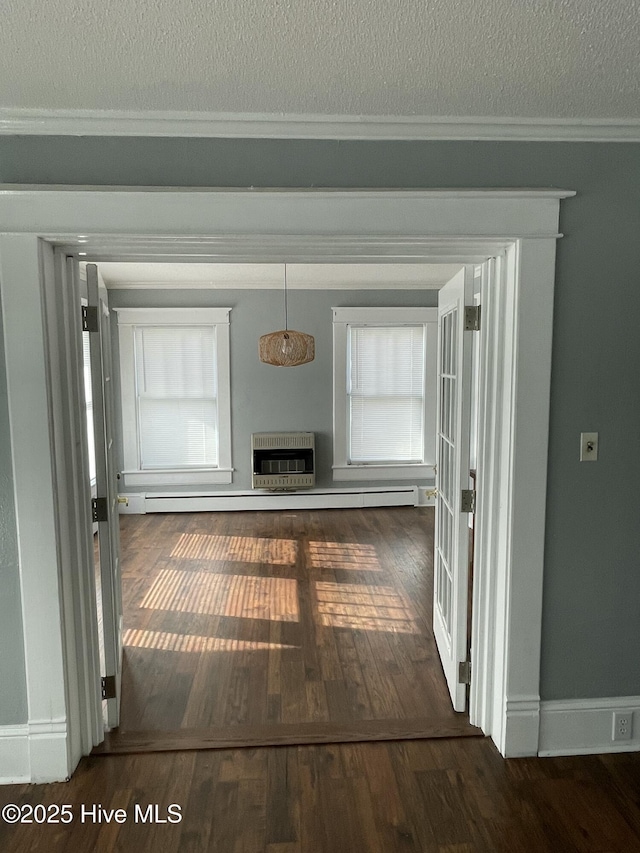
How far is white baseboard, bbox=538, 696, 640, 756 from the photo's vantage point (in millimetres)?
2305

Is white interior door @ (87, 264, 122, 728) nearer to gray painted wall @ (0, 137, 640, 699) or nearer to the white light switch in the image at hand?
gray painted wall @ (0, 137, 640, 699)

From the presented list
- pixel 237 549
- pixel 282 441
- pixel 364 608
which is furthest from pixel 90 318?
pixel 282 441

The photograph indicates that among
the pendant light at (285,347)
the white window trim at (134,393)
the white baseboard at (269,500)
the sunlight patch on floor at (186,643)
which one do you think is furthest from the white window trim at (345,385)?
the sunlight patch on floor at (186,643)

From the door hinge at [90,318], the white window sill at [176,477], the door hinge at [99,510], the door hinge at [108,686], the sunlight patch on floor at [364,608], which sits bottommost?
the sunlight patch on floor at [364,608]

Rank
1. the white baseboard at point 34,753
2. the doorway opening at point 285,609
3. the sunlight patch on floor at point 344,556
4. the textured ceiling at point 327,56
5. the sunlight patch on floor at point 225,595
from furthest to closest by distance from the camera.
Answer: the sunlight patch on floor at point 344,556 → the sunlight patch on floor at point 225,595 → the doorway opening at point 285,609 → the white baseboard at point 34,753 → the textured ceiling at point 327,56

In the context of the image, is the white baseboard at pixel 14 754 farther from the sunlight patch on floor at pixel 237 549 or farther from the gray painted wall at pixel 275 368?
the gray painted wall at pixel 275 368

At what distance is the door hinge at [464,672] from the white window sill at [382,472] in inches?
156

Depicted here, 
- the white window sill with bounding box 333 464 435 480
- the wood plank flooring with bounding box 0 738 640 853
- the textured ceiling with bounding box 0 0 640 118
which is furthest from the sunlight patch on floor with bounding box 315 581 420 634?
the textured ceiling with bounding box 0 0 640 118

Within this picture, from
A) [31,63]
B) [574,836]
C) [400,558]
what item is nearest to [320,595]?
[400,558]

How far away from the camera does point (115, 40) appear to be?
1540mm

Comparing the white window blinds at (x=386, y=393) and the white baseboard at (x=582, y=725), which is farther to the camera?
the white window blinds at (x=386, y=393)

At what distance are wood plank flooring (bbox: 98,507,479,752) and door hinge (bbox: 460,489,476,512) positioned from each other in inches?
39.0

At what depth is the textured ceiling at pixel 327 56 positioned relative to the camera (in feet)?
4.66

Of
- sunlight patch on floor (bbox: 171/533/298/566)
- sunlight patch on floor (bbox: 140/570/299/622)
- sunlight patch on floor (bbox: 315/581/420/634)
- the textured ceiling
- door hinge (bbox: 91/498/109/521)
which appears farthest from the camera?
sunlight patch on floor (bbox: 171/533/298/566)
